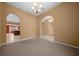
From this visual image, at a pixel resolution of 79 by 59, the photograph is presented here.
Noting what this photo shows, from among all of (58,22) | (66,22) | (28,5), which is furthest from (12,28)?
(66,22)

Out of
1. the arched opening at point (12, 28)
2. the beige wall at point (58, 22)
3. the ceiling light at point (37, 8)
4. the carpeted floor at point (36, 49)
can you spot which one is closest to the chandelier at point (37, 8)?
the ceiling light at point (37, 8)

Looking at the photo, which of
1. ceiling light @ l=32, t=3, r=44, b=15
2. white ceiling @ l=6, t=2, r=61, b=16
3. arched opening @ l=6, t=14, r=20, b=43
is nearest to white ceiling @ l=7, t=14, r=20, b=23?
arched opening @ l=6, t=14, r=20, b=43

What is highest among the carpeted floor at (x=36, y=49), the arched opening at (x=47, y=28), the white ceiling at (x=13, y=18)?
the white ceiling at (x=13, y=18)

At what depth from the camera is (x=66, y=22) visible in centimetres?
254

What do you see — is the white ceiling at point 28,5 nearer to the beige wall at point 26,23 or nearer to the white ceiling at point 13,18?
the beige wall at point 26,23

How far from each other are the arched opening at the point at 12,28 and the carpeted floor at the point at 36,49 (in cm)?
12

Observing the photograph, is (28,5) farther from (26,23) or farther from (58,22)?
(58,22)

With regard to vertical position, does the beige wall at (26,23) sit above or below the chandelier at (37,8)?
below

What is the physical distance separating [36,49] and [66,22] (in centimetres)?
79

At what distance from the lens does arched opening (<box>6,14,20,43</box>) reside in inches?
98.3

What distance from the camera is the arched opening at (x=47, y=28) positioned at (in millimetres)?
2580

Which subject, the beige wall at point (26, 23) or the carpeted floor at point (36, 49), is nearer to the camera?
the carpeted floor at point (36, 49)

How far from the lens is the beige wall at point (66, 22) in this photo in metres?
2.49

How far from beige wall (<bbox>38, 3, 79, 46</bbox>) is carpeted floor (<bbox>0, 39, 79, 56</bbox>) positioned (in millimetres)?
151
